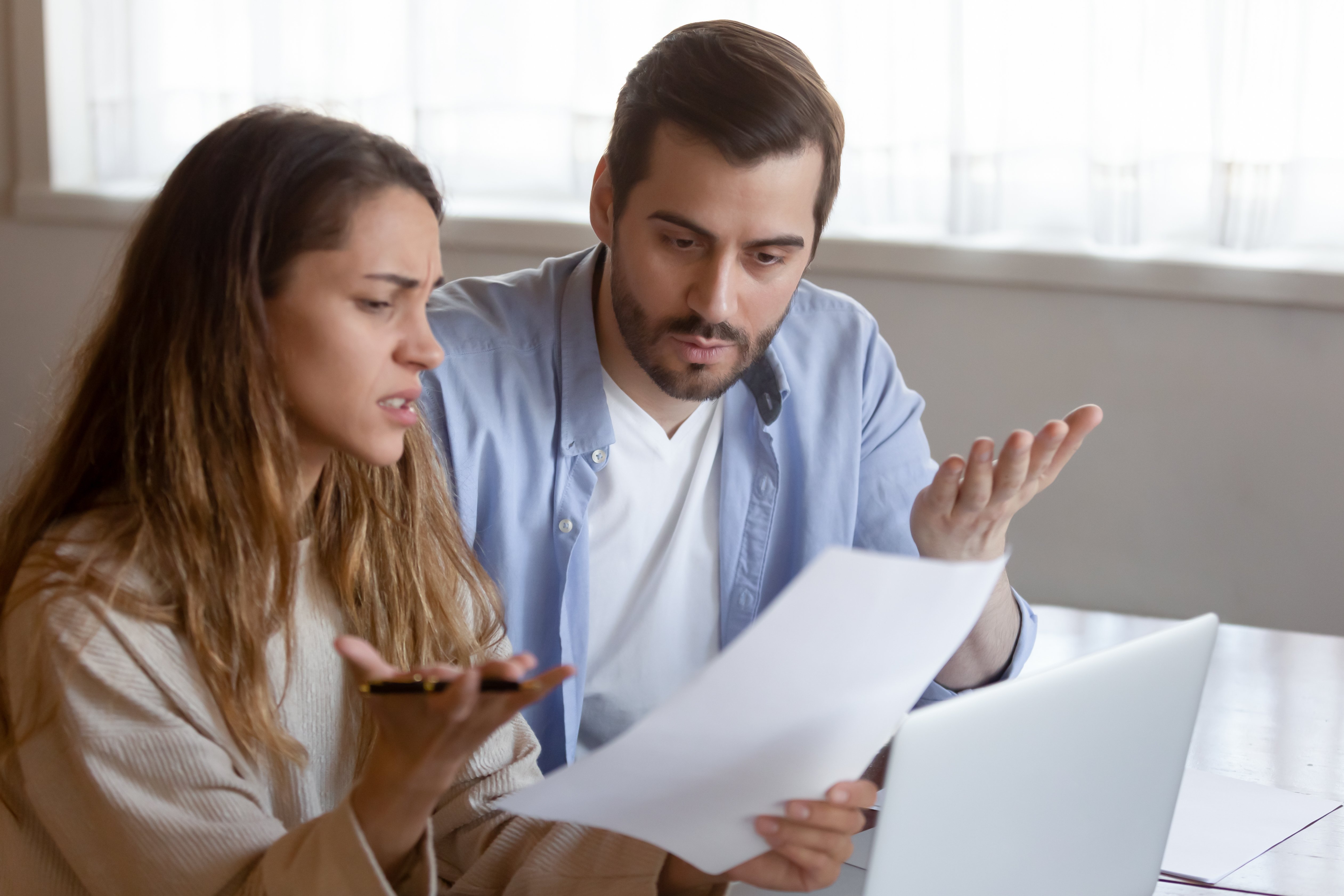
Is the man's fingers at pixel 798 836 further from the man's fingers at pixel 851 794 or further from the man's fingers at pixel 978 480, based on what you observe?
the man's fingers at pixel 978 480

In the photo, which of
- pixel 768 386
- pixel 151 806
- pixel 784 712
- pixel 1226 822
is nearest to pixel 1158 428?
pixel 768 386

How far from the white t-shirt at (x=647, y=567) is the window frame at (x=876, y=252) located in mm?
1064

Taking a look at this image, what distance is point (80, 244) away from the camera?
3.21m

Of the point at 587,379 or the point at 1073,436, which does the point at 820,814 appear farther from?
the point at 587,379

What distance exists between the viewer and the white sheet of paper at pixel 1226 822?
950 mm

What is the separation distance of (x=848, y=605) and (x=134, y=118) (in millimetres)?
3025

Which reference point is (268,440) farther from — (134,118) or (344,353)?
(134,118)

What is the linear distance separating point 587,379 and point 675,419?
0.12 m

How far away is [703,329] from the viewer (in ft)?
4.33

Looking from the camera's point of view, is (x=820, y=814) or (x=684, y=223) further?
(x=684, y=223)

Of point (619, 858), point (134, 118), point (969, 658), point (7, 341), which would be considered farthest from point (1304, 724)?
point (7, 341)

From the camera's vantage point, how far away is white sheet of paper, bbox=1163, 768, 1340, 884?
95 centimetres

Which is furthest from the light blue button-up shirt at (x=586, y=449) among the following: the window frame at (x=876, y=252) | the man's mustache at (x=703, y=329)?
the window frame at (x=876, y=252)

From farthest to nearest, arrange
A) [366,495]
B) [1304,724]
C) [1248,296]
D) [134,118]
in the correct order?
[134,118] → [1248,296] → [1304,724] → [366,495]
